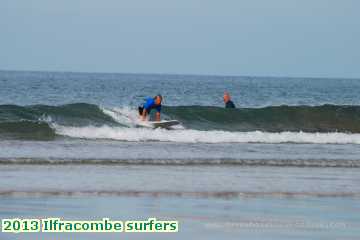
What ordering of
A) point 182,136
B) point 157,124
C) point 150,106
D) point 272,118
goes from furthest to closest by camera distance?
1. point 272,118
2. point 150,106
3. point 157,124
4. point 182,136

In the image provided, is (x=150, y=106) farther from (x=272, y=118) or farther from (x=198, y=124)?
(x=272, y=118)

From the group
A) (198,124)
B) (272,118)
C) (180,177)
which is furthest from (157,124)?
(180,177)

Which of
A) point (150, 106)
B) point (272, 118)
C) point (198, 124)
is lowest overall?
point (198, 124)

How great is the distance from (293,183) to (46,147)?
7794 millimetres

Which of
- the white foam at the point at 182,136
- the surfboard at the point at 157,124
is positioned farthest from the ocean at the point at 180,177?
the surfboard at the point at 157,124

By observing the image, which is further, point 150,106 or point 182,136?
point 150,106

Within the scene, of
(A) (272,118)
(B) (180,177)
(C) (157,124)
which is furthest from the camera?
(A) (272,118)

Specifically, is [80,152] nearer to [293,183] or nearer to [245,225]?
[293,183]

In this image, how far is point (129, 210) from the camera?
39.4ft

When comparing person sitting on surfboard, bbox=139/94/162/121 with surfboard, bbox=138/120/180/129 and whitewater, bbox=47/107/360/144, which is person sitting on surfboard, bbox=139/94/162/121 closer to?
surfboard, bbox=138/120/180/129

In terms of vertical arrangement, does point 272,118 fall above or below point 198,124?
above

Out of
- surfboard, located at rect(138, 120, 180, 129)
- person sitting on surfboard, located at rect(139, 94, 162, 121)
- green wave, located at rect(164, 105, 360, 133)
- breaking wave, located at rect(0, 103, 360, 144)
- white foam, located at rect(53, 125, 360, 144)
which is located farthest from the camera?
green wave, located at rect(164, 105, 360, 133)

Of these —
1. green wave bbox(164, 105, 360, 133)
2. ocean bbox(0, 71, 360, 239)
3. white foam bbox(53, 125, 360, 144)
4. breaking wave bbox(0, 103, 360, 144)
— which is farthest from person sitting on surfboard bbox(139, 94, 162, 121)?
white foam bbox(53, 125, 360, 144)

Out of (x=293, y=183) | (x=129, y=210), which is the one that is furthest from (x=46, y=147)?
(x=129, y=210)
